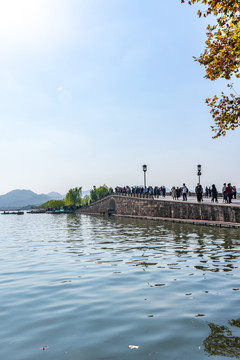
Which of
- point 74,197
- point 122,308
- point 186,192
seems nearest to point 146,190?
point 186,192

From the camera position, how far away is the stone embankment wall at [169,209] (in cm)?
2461

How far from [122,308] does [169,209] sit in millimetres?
28626

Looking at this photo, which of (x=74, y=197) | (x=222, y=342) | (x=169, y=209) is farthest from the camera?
(x=74, y=197)

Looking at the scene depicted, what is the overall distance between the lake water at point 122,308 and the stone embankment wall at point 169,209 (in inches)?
507

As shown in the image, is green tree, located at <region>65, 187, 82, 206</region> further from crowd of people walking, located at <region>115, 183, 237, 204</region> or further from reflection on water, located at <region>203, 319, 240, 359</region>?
reflection on water, located at <region>203, 319, 240, 359</region>

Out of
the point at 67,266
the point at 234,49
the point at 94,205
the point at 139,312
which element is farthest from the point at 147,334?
the point at 94,205

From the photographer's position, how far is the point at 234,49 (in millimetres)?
9906

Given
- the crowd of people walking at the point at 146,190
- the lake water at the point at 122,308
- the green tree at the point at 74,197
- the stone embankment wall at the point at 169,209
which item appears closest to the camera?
the lake water at the point at 122,308

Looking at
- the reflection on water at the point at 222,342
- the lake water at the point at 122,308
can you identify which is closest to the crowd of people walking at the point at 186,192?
the lake water at the point at 122,308

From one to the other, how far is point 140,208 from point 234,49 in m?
34.5

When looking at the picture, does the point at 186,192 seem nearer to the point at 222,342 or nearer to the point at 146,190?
the point at 146,190

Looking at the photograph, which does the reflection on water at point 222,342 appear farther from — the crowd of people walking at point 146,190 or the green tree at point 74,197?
the green tree at point 74,197

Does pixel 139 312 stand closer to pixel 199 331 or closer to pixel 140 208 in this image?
pixel 199 331

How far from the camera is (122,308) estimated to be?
639 cm
